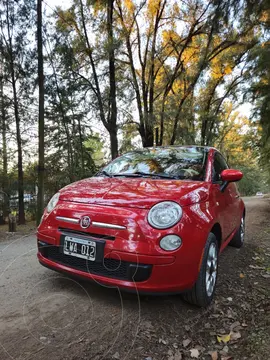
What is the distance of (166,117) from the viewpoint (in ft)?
36.8

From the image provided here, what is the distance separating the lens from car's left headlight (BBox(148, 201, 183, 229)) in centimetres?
195

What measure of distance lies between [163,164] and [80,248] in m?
1.45

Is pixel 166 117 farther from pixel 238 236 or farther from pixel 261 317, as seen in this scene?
pixel 261 317

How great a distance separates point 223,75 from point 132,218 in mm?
12914

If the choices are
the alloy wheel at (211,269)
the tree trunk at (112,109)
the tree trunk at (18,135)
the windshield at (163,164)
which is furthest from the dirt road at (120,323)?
the tree trunk at (18,135)

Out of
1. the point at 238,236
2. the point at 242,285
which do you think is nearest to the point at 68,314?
the point at 242,285

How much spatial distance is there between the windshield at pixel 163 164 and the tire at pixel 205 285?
76 centimetres

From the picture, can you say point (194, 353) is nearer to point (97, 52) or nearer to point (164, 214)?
point (164, 214)

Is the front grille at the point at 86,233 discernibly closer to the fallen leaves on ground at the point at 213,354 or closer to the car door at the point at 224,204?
the fallen leaves on ground at the point at 213,354

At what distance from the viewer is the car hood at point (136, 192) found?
2.11 metres

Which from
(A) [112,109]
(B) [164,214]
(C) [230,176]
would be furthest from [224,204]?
(A) [112,109]

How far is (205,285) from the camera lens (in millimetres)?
2150

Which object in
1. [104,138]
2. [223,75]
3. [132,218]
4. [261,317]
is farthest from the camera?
[223,75]

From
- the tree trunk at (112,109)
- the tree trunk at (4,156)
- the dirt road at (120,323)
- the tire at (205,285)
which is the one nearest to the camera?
the dirt road at (120,323)
